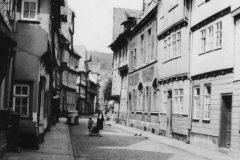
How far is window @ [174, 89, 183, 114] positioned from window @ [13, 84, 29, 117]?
9556mm

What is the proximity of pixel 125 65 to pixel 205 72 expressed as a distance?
2179 centimetres

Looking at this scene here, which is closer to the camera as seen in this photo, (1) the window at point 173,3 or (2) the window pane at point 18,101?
(2) the window pane at point 18,101

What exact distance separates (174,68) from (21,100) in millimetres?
10427

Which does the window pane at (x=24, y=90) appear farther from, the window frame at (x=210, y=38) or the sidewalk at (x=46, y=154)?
the window frame at (x=210, y=38)

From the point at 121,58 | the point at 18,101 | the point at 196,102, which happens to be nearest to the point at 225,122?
the point at 196,102

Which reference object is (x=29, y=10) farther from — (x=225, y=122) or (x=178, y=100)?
(x=178, y=100)

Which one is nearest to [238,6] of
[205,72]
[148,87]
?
[205,72]

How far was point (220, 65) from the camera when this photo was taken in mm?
17828

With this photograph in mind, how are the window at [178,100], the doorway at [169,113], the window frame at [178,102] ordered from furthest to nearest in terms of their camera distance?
the doorway at [169,113] < the window at [178,100] < the window frame at [178,102]

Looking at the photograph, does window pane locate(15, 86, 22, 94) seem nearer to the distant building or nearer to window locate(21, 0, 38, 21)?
window locate(21, 0, 38, 21)

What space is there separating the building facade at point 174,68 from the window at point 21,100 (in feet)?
28.6

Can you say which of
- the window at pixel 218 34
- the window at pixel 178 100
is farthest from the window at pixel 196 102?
the window at pixel 218 34

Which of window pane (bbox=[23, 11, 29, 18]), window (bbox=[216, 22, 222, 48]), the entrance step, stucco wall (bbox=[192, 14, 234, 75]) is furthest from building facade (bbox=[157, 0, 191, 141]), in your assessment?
window pane (bbox=[23, 11, 29, 18])

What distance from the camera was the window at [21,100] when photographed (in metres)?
16.5
